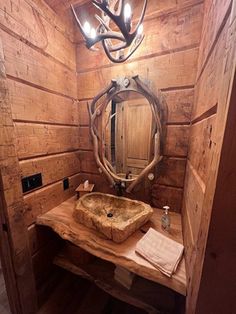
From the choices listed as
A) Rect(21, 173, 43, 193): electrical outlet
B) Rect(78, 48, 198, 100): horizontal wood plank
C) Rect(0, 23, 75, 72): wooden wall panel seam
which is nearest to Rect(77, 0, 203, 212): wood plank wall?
Rect(78, 48, 198, 100): horizontal wood plank

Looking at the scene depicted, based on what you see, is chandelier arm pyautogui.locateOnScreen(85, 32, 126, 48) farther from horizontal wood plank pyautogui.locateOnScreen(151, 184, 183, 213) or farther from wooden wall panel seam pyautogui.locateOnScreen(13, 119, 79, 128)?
horizontal wood plank pyautogui.locateOnScreen(151, 184, 183, 213)

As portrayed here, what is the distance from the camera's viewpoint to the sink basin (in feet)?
2.68

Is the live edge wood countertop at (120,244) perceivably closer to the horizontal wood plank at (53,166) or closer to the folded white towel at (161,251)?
the folded white towel at (161,251)

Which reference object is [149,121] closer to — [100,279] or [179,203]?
[179,203]

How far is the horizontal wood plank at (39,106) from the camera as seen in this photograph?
0.86 metres

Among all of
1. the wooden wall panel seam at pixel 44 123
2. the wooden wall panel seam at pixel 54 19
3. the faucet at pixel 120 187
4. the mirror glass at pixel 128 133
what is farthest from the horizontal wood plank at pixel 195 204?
the wooden wall panel seam at pixel 54 19

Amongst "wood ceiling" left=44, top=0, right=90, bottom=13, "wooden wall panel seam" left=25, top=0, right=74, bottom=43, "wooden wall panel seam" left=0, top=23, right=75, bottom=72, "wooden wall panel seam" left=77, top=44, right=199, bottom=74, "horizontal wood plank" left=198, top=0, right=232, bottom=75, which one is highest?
"wood ceiling" left=44, top=0, right=90, bottom=13

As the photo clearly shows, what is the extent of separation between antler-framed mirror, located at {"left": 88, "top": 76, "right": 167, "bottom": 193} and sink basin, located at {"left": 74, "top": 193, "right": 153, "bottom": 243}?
141mm

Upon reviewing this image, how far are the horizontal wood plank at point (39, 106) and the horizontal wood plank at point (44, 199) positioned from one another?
1.69 feet

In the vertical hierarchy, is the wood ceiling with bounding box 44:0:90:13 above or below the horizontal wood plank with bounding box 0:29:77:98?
above

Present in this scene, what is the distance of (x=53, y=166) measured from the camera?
1.15m

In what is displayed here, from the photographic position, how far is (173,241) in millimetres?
793

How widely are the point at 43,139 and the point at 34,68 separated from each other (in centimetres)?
47

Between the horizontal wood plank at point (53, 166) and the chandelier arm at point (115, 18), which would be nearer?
the chandelier arm at point (115, 18)
